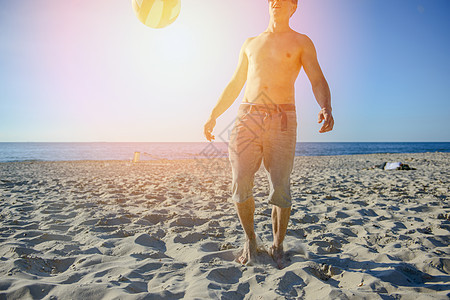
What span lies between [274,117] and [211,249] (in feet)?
4.81

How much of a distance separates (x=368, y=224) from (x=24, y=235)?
408 cm

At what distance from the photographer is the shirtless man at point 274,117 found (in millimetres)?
2170

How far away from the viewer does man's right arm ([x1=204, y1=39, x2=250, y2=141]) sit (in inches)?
99.3

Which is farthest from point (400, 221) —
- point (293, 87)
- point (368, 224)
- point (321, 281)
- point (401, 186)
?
point (401, 186)

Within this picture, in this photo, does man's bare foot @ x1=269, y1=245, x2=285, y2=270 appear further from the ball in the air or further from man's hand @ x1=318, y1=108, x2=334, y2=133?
the ball in the air

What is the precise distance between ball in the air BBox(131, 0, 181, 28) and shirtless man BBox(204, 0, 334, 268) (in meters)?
1.80

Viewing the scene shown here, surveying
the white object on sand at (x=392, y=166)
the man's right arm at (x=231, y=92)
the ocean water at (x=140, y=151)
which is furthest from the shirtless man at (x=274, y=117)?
the white object on sand at (x=392, y=166)

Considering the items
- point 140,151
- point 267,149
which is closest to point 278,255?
point 267,149

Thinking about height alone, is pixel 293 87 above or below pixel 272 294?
above

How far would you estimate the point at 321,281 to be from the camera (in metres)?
1.91

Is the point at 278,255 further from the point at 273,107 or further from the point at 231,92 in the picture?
the point at 231,92

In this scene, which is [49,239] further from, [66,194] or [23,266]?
[66,194]

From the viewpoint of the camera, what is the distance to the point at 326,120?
6.85 feet

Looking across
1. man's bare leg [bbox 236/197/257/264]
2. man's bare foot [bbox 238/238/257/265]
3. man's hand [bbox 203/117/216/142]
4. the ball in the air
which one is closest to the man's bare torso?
man's hand [bbox 203/117/216/142]
